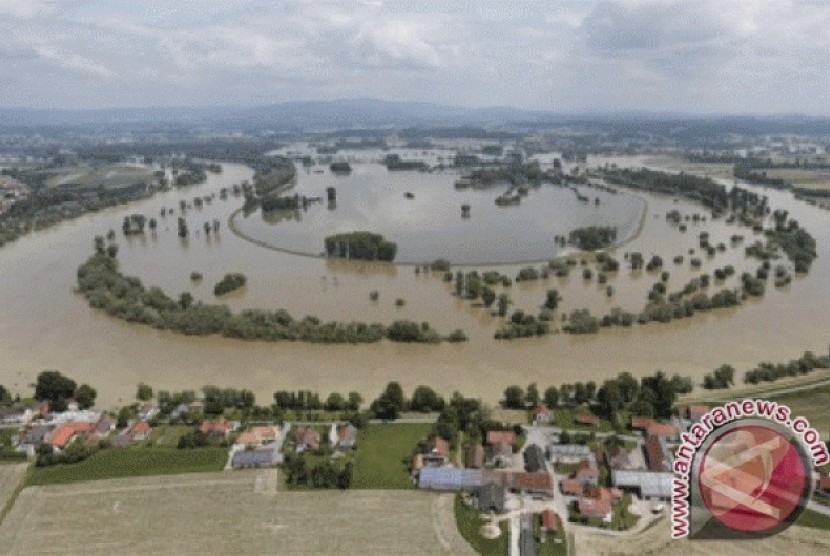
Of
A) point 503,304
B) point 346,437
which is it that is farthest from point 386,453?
point 503,304

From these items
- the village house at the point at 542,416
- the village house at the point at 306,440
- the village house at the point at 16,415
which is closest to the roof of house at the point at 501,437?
the village house at the point at 542,416

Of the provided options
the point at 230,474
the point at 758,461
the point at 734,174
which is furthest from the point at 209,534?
the point at 734,174

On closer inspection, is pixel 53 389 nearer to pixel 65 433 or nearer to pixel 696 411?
pixel 65 433

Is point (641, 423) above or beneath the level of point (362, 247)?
beneath

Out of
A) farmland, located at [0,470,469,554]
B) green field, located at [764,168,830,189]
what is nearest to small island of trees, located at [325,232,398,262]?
farmland, located at [0,470,469,554]

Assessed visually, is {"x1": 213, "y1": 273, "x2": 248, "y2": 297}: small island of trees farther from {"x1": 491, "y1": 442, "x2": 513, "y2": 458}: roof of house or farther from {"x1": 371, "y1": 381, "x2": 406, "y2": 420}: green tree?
{"x1": 491, "y1": 442, "x2": 513, "y2": 458}: roof of house

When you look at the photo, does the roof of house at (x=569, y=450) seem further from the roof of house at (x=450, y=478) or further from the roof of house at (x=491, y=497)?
the roof of house at (x=491, y=497)
